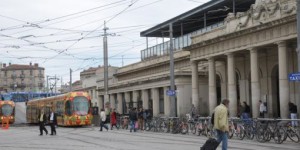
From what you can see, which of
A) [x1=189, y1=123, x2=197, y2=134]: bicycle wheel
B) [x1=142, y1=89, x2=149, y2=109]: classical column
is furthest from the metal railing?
[x1=189, y1=123, x2=197, y2=134]: bicycle wheel

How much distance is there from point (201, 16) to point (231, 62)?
739 inches

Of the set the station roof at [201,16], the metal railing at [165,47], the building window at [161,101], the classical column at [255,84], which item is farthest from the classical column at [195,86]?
the metal railing at [165,47]

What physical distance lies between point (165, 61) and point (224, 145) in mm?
47985

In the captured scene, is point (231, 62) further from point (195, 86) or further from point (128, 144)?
point (128, 144)

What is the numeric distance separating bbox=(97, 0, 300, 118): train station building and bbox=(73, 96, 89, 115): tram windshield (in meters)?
10.0

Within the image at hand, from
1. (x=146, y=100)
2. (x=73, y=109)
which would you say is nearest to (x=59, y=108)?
(x=73, y=109)

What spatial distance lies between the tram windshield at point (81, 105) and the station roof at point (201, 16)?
12713mm

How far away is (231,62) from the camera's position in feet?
142

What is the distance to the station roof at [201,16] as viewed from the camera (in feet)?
179

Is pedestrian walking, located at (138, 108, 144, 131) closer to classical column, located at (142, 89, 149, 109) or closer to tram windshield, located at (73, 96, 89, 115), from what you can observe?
tram windshield, located at (73, 96, 89, 115)

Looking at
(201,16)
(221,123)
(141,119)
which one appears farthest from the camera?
(201,16)

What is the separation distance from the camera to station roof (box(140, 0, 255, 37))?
54.7m

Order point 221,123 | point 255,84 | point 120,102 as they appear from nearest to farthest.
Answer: point 221,123, point 255,84, point 120,102

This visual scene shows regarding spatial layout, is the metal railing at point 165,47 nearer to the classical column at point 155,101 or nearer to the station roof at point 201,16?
the station roof at point 201,16
